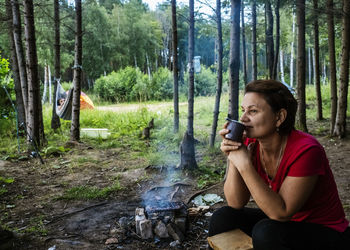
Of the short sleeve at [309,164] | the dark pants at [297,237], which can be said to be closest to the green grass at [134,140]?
the dark pants at [297,237]

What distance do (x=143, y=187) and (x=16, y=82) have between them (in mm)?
5968

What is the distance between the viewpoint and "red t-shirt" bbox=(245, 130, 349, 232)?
137cm

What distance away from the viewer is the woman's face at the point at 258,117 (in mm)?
1530

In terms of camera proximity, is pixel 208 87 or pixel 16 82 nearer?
pixel 16 82

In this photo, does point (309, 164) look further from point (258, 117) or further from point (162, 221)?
point (162, 221)

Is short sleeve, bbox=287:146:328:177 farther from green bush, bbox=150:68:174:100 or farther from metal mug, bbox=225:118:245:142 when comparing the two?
green bush, bbox=150:68:174:100

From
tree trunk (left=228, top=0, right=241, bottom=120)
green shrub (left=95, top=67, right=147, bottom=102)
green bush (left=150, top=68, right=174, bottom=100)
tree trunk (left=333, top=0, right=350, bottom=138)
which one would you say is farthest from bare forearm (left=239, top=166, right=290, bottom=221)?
green bush (left=150, top=68, right=174, bottom=100)

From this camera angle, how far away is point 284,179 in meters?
1.47

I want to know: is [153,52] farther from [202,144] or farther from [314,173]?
[314,173]

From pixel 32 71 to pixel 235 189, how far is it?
5.80m

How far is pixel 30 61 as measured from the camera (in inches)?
239

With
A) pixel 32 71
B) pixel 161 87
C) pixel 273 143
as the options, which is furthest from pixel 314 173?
pixel 161 87

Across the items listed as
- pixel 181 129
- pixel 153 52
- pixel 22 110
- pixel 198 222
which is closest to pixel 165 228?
pixel 198 222

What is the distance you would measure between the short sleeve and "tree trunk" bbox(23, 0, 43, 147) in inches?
239
